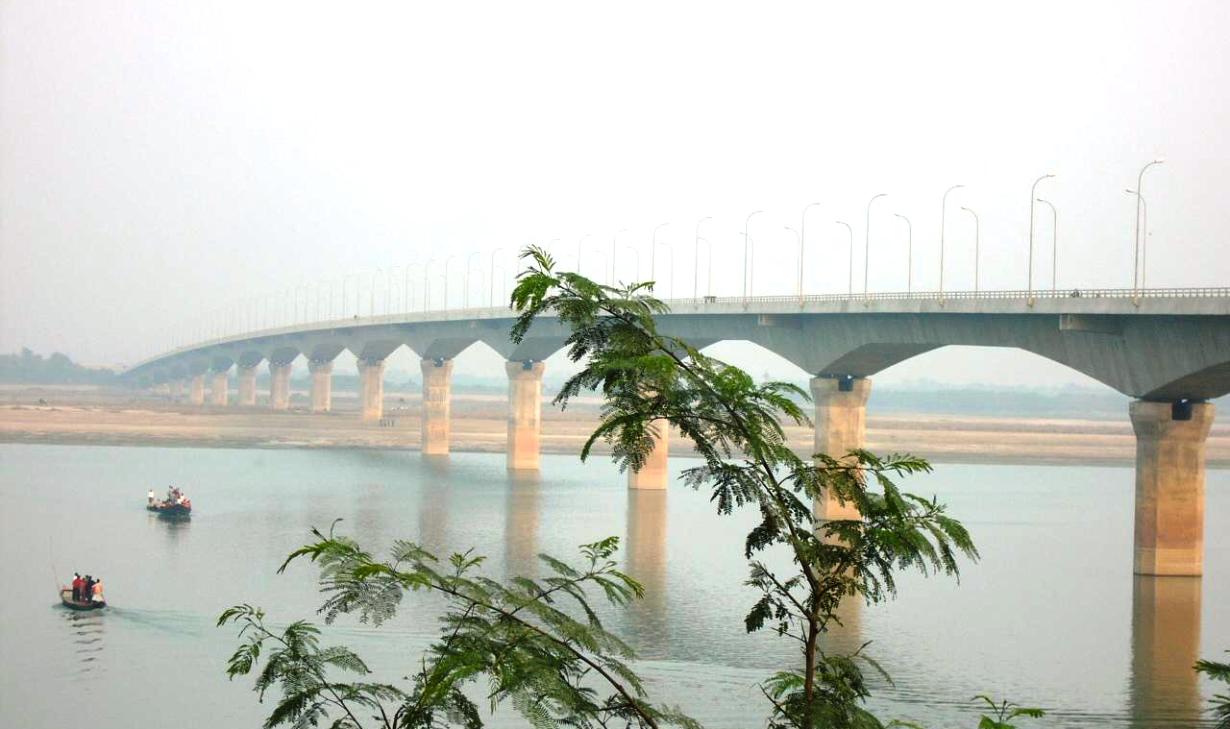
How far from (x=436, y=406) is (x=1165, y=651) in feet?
301

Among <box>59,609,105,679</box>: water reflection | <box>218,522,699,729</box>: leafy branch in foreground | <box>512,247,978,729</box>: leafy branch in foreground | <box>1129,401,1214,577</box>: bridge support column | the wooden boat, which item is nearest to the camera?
<box>218,522,699,729</box>: leafy branch in foreground

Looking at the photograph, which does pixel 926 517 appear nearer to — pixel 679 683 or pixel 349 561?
pixel 349 561

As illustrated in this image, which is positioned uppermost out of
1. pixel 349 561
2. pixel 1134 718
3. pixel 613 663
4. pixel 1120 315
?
pixel 1120 315

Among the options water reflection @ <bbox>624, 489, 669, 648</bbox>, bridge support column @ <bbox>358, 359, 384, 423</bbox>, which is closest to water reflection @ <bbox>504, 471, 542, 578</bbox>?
water reflection @ <bbox>624, 489, 669, 648</bbox>

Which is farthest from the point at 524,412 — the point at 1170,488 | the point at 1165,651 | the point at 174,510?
the point at 1165,651

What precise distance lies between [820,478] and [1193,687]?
27.9m

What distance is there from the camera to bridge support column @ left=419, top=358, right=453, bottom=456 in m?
127

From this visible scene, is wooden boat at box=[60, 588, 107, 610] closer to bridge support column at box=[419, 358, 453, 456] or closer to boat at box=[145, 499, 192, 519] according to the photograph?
boat at box=[145, 499, 192, 519]

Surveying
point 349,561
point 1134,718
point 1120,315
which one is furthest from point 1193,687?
point 349,561

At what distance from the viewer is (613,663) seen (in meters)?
10.8

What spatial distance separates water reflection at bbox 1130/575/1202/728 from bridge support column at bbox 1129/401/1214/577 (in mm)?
791

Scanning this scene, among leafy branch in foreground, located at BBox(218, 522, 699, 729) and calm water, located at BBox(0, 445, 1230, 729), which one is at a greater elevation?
leafy branch in foreground, located at BBox(218, 522, 699, 729)

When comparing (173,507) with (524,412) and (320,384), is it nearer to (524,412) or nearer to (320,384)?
(524,412)

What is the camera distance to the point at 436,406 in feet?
420
